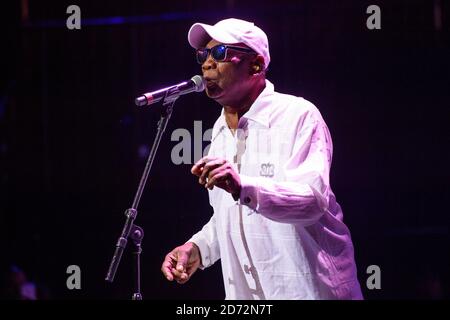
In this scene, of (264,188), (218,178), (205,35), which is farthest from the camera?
(205,35)

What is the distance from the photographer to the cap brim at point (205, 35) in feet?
10.4

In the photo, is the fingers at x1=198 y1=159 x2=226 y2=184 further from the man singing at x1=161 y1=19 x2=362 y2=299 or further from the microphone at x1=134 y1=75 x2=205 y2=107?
the microphone at x1=134 y1=75 x2=205 y2=107

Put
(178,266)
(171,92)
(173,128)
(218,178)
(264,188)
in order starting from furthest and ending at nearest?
(173,128) < (178,266) < (171,92) < (264,188) < (218,178)

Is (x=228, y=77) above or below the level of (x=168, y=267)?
above

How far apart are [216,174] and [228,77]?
821 mm

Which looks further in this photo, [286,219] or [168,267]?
[168,267]

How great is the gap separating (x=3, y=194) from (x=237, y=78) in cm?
322

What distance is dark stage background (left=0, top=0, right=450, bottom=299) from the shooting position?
Result: 4.63 metres

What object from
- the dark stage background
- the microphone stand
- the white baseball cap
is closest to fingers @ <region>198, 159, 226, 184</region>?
the microphone stand

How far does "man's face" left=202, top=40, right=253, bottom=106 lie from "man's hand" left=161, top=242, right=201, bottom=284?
2.38ft

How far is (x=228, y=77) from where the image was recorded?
10.5 feet

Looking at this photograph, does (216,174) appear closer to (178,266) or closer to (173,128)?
(178,266)

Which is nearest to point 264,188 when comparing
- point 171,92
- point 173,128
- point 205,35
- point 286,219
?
point 286,219

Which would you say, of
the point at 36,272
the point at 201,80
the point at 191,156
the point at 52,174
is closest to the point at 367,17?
the point at 191,156
